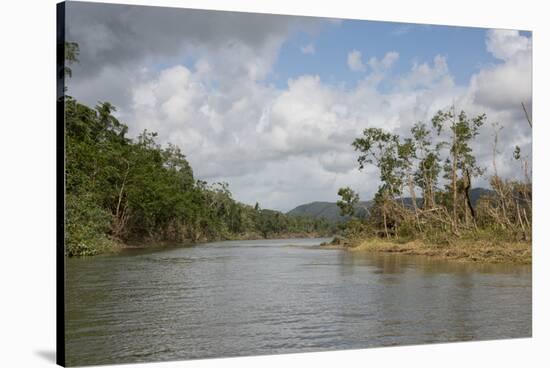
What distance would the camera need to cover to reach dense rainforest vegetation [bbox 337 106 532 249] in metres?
7.50

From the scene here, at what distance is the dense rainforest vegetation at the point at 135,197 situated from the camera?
6.80 m

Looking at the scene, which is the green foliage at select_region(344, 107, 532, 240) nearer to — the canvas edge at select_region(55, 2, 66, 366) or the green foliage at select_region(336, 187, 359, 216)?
the green foliage at select_region(336, 187, 359, 216)

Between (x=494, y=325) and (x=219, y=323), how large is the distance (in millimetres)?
2518

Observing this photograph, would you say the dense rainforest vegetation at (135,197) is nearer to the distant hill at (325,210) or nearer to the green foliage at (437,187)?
the distant hill at (325,210)

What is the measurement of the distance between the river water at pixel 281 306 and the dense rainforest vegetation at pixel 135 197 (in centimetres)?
52

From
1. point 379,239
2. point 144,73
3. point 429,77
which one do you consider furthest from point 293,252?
point 144,73

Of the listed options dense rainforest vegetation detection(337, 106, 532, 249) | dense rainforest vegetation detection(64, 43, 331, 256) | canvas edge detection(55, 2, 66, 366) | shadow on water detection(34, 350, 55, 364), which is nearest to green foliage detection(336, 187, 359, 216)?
dense rainforest vegetation detection(337, 106, 532, 249)

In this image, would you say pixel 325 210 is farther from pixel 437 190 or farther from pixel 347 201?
pixel 437 190

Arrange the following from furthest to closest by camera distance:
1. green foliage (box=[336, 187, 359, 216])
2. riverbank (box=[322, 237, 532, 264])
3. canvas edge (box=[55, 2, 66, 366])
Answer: riverbank (box=[322, 237, 532, 264]) < green foliage (box=[336, 187, 359, 216]) < canvas edge (box=[55, 2, 66, 366])

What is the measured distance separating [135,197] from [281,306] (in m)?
5.53

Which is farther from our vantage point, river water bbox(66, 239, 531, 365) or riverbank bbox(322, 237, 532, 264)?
riverbank bbox(322, 237, 532, 264)

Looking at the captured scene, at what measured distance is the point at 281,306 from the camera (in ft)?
21.4

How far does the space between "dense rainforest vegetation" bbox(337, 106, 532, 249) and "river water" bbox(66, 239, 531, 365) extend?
0.47m
